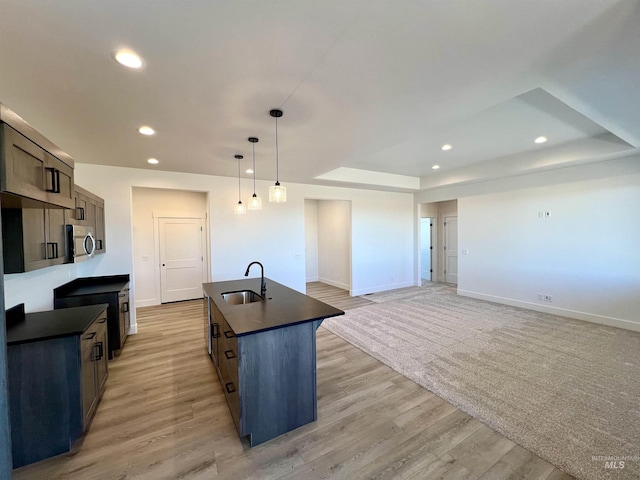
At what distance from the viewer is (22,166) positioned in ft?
4.70

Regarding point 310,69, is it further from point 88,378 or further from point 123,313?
point 123,313

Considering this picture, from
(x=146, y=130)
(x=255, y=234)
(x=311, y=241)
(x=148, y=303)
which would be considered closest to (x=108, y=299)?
(x=146, y=130)

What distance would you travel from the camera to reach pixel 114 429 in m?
2.12

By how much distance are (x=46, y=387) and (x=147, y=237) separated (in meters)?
4.55

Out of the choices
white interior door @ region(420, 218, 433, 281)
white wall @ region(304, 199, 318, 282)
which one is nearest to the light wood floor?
white wall @ region(304, 199, 318, 282)

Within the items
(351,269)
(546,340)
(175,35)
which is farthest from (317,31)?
(351,269)

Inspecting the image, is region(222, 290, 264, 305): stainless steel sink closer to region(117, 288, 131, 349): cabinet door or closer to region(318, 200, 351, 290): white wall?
region(117, 288, 131, 349): cabinet door

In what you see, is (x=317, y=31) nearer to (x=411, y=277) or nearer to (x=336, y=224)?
(x=336, y=224)

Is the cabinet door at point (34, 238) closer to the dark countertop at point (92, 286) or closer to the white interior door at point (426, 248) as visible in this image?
the dark countertop at point (92, 286)

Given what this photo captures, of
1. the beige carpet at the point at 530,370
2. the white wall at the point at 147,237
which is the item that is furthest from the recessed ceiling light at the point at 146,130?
the beige carpet at the point at 530,370

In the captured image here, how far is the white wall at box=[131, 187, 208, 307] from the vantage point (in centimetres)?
569

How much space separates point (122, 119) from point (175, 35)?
1532mm

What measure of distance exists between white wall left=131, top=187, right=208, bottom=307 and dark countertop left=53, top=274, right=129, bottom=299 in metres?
1.71

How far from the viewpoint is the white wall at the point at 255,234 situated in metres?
4.04
